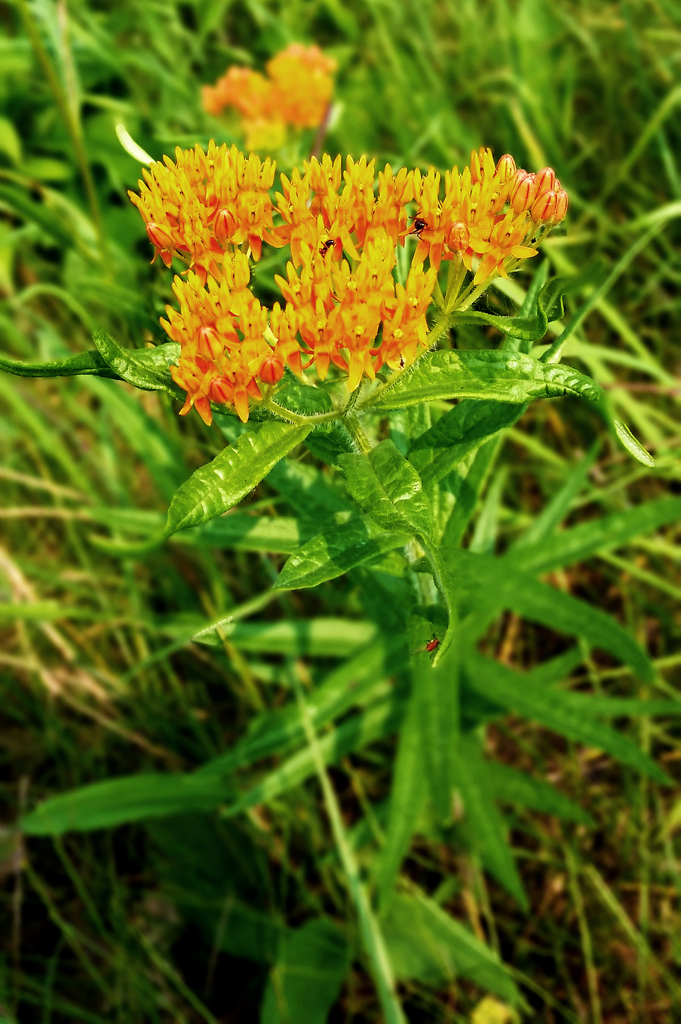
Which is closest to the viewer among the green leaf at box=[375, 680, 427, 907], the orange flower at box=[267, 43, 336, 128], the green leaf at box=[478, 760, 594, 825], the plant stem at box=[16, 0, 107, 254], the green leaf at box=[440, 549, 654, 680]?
the green leaf at box=[440, 549, 654, 680]

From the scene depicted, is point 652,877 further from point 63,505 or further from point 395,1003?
point 63,505

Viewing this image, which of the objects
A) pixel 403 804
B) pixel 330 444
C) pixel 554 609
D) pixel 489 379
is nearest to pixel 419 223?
pixel 489 379

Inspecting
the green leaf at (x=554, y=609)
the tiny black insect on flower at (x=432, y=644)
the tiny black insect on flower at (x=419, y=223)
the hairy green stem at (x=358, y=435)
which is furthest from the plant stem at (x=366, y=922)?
the tiny black insect on flower at (x=419, y=223)

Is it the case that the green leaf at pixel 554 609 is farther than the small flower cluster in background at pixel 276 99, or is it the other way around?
the small flower cluster in background at pixel 276 99

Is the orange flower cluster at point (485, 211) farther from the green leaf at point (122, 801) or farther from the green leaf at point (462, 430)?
the green leaf at point (122, 801)

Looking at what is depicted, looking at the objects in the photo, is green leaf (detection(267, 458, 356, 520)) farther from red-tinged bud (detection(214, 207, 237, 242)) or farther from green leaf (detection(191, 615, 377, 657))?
green leaf (detection(191, 615, 377, 657))

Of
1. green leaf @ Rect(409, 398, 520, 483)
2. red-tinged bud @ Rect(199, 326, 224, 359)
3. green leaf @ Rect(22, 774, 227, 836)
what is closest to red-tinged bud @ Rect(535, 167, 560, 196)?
green leaf @ Rect(409, 398, 520, 483)

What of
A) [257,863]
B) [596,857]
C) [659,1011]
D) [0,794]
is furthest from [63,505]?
[659,1011]
